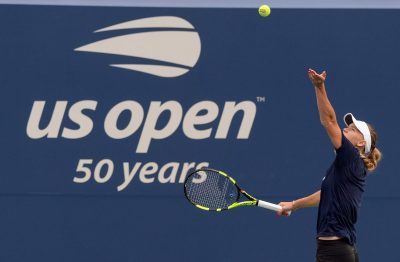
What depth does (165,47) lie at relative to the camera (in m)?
6.64

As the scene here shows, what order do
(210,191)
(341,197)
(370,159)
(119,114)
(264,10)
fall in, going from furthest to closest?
(119,114) → (264,10) → (210,191) → (370,159) → (341,197)

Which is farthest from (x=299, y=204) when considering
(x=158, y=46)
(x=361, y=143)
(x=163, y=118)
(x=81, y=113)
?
(x=81, y=113)

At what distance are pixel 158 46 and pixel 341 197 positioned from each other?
1949mm

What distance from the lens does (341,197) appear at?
517 cm

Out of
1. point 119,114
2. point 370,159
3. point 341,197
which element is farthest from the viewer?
point 119,114

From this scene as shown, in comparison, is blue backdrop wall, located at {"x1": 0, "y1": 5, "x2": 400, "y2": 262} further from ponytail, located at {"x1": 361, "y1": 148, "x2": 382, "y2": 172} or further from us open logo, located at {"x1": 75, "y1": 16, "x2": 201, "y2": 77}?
ponytail, located at {"x1": 361, "y1": 148, "x2": 382, "y2": 172}

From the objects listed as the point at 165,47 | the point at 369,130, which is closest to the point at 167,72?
the point at 165,47

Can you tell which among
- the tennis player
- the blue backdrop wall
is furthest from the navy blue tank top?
the blue backdrop wall

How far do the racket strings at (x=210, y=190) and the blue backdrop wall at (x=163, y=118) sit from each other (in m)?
0.66

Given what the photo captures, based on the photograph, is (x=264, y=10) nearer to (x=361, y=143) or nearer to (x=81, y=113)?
(x=81, y=113)

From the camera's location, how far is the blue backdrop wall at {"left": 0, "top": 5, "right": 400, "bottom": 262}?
6.62 meters

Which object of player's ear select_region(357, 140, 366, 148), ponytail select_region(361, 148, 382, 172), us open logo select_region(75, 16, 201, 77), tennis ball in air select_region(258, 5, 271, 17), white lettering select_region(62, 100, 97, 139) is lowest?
white lettering select_region(62, 100, 97, 139)

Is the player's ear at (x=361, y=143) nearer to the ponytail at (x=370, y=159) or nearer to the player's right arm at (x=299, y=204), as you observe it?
A: the ponytail at (x=370, y=159)

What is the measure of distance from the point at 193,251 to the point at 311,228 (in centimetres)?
76
